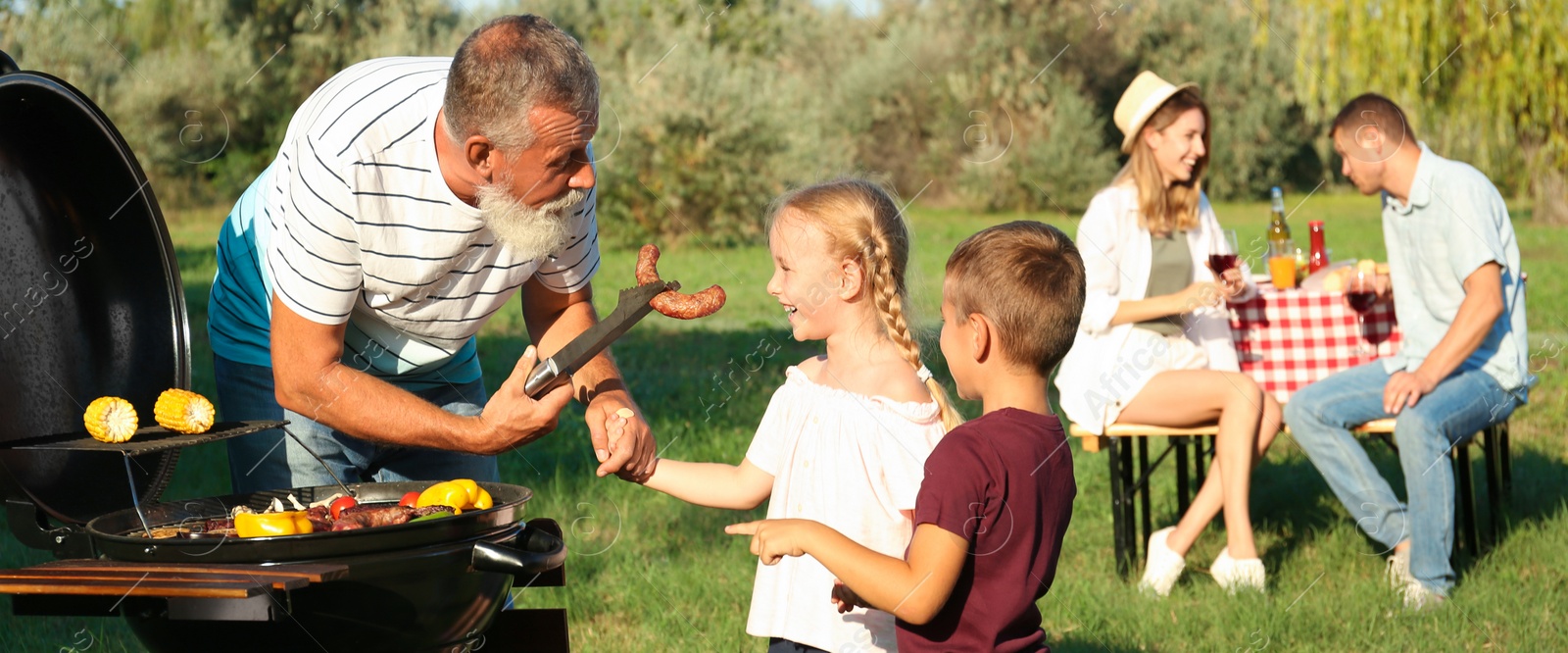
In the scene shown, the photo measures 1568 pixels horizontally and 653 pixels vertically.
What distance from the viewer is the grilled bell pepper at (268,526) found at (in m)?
2.27

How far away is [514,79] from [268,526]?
3.38ft

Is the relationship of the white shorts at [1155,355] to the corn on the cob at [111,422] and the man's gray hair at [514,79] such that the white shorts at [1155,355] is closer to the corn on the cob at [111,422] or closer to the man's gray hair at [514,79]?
the man's gray hair at [514,79]

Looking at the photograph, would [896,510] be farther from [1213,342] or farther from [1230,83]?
[1230,83]

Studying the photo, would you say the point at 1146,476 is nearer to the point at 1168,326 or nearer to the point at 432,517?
the point at 1168,326

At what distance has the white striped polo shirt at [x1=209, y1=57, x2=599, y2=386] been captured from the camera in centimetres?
296

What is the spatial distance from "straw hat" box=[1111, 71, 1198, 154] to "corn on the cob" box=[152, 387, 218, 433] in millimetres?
4158

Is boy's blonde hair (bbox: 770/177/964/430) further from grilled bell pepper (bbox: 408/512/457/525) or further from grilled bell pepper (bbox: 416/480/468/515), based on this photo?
grilled bell pepper (bbox: 408/512/457/525)

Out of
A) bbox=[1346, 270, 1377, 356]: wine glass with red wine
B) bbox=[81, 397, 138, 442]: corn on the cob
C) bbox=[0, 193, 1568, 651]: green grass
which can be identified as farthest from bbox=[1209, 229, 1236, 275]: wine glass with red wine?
bbox=[81, 397, 138, 442]: corn on the cob

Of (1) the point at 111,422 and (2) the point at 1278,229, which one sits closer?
(1) the point at 111,422

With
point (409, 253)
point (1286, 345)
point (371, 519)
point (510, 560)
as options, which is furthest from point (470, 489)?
point (1286, 345)

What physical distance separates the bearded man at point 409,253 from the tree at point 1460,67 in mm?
17057

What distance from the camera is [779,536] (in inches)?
93.0

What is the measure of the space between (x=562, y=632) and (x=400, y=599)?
646 millimetres

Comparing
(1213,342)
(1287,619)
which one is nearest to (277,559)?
(1287,619)
